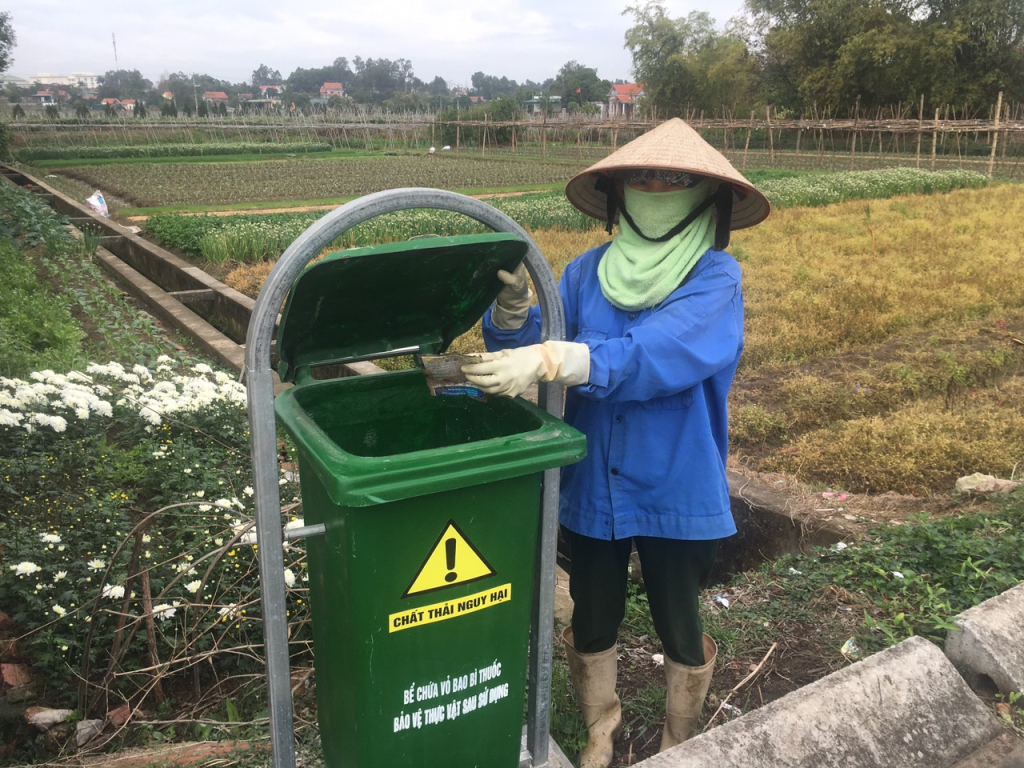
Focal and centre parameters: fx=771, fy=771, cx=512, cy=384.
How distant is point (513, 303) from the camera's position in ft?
6.16

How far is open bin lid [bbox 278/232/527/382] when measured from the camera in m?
1.42

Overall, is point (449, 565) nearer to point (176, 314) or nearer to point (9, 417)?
point (9, 417)

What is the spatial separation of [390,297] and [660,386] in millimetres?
614

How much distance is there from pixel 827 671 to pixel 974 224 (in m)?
11.6

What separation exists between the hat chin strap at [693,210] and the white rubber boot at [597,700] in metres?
1.16

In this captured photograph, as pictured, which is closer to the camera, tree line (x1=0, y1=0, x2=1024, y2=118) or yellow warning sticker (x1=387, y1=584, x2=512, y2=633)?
yellow warning sticker (x1=387, y1=584, x2=512, y2=633)

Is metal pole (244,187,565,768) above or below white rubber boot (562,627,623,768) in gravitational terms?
above

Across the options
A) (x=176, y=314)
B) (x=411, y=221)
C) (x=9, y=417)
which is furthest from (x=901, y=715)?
(x=411, y=221)

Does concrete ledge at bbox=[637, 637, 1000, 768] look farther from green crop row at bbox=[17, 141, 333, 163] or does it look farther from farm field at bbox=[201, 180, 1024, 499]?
green crop row at bbox=[17, 141, 333, 163]

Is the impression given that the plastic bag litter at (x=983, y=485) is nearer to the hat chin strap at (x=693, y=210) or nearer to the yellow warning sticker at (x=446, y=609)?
the hat chin strap at (x=693, y=210)

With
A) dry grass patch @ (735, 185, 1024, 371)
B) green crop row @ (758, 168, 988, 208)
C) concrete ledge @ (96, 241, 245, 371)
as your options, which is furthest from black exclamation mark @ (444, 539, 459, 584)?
green crop row @ (758, 168, 988, 208)

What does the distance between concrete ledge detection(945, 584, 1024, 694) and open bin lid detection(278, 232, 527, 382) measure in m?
1.66

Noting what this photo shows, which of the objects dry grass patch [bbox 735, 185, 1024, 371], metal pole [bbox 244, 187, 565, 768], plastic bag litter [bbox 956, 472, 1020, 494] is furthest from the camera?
dry grass patch [bbox 735, 185, 1024, 371]

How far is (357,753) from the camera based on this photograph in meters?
1.58
